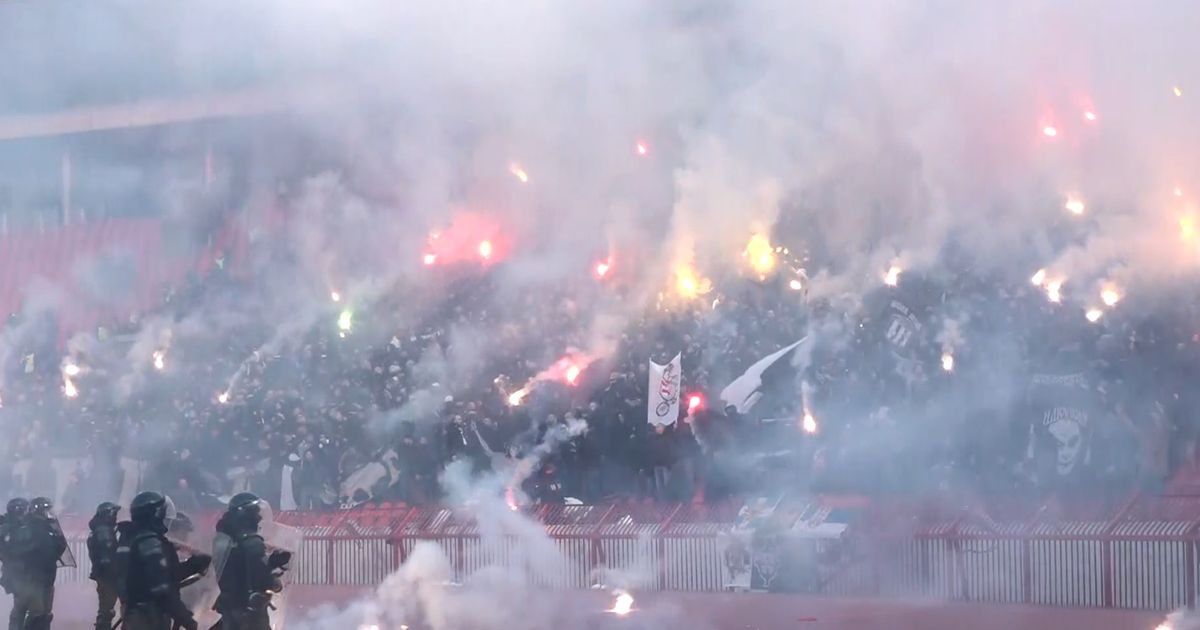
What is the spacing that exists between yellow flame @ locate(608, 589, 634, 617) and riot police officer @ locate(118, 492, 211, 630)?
4305mm

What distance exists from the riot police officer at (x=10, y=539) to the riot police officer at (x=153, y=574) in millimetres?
2060

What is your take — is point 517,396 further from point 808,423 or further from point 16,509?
point 16,509

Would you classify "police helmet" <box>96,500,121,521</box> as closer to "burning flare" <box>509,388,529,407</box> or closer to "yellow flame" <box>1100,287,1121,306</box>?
"burning flare" <box>509,388,529,407</box>

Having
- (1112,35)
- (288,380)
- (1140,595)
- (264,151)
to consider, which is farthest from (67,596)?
(1112,35)

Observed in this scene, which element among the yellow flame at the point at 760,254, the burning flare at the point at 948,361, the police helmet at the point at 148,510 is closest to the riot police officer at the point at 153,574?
the police helmet at the point at 148,510

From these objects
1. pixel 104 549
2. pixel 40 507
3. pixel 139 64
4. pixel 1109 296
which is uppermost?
pixel 139 64

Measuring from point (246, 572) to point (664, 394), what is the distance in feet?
20.2

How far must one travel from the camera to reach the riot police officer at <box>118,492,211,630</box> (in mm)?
6605

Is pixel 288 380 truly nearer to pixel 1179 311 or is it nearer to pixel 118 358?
pixel 118 358

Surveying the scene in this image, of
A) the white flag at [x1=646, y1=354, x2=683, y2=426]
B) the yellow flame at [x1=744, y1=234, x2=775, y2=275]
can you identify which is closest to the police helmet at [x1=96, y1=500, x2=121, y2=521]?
the white flag at [x1=646, y1=354, x2=683, y2=426]

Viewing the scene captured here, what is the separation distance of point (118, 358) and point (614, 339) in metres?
6.41

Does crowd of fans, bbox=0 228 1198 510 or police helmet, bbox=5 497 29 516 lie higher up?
crowd of fans, bbox=0 228 1198 510

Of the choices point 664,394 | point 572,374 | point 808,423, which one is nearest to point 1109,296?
point 808,423

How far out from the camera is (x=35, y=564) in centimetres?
849
